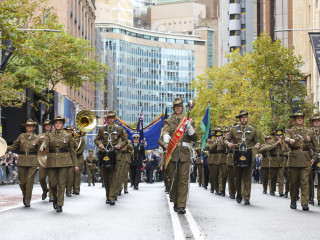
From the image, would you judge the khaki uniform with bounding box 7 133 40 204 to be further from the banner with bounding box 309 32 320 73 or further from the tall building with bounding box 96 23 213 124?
the tall building with bounding box 96 23 213 124

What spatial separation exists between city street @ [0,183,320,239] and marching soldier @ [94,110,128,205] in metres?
0.40

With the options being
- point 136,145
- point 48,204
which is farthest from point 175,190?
point 136,145

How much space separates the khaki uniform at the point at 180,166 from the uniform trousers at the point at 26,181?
379cm

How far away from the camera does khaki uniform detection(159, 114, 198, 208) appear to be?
14.4m

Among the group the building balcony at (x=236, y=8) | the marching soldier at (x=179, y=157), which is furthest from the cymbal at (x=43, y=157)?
the building balcony at (x=236, y=8)

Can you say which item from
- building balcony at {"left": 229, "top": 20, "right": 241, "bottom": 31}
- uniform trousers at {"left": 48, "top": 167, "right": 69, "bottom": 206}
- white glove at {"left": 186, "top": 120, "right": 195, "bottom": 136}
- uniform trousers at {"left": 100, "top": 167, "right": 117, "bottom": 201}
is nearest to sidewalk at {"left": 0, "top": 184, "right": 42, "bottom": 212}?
uniform trousers at {"left": 48, "top": 167, "right": 69, "bottom": 206}

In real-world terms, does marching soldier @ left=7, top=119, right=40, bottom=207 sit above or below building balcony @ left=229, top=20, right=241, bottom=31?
below

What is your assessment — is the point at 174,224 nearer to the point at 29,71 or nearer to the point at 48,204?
the point at 48,204

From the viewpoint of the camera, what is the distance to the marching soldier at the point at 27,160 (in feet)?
55.4

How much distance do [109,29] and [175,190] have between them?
145 meters

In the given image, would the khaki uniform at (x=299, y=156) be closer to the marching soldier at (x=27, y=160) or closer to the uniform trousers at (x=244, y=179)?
the uniform trousers at (x=244, y=179)

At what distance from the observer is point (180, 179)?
14.5m

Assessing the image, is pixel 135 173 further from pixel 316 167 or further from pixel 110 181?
pixel 316 167

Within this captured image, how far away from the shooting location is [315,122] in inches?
691
